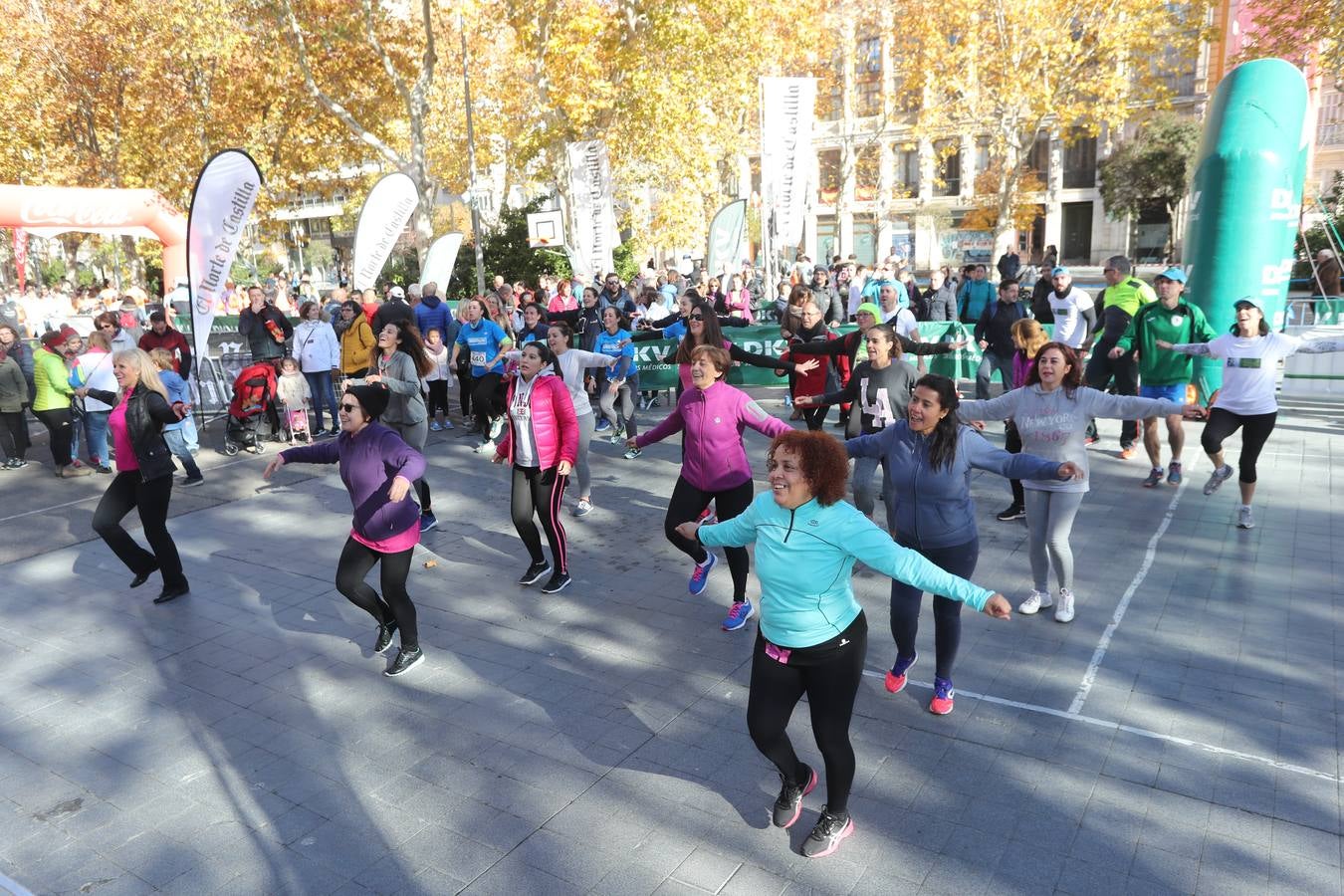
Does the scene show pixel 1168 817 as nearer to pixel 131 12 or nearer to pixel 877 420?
pixel 877 420

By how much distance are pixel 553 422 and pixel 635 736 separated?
2.48 m

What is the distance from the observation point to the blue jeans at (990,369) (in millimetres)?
10688

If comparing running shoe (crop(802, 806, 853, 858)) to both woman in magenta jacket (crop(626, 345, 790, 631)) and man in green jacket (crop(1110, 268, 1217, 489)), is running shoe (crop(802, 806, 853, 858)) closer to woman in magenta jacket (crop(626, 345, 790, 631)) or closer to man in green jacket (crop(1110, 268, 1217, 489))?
woman in magenta jacket (crop(626, 345, 790, 631))

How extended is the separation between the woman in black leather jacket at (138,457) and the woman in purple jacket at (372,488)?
181 centimetres

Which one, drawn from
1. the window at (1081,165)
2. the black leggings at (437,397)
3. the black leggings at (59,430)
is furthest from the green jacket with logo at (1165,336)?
the window at (1081,165)

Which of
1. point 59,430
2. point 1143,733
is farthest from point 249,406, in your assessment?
point 1143,733

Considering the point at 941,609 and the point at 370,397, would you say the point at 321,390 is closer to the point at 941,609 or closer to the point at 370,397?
the point at 370,397

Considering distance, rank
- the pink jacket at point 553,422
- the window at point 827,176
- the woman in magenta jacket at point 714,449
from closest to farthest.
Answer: the woman in magenta jacket at point 714,449 → the pink jacket at point 553,422 → the window at point 827,176

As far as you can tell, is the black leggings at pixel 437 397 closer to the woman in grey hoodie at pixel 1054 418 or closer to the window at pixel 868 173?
the woman in grey hoodie at pixel 1054 418

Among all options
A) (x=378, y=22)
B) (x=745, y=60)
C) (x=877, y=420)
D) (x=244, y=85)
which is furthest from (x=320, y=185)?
(x=877, y=420)

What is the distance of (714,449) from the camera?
5883mm

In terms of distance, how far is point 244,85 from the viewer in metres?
27.7

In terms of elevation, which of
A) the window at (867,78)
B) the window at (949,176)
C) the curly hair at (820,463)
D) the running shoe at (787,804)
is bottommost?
the running shoe at (787,804)

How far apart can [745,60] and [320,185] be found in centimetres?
1614
